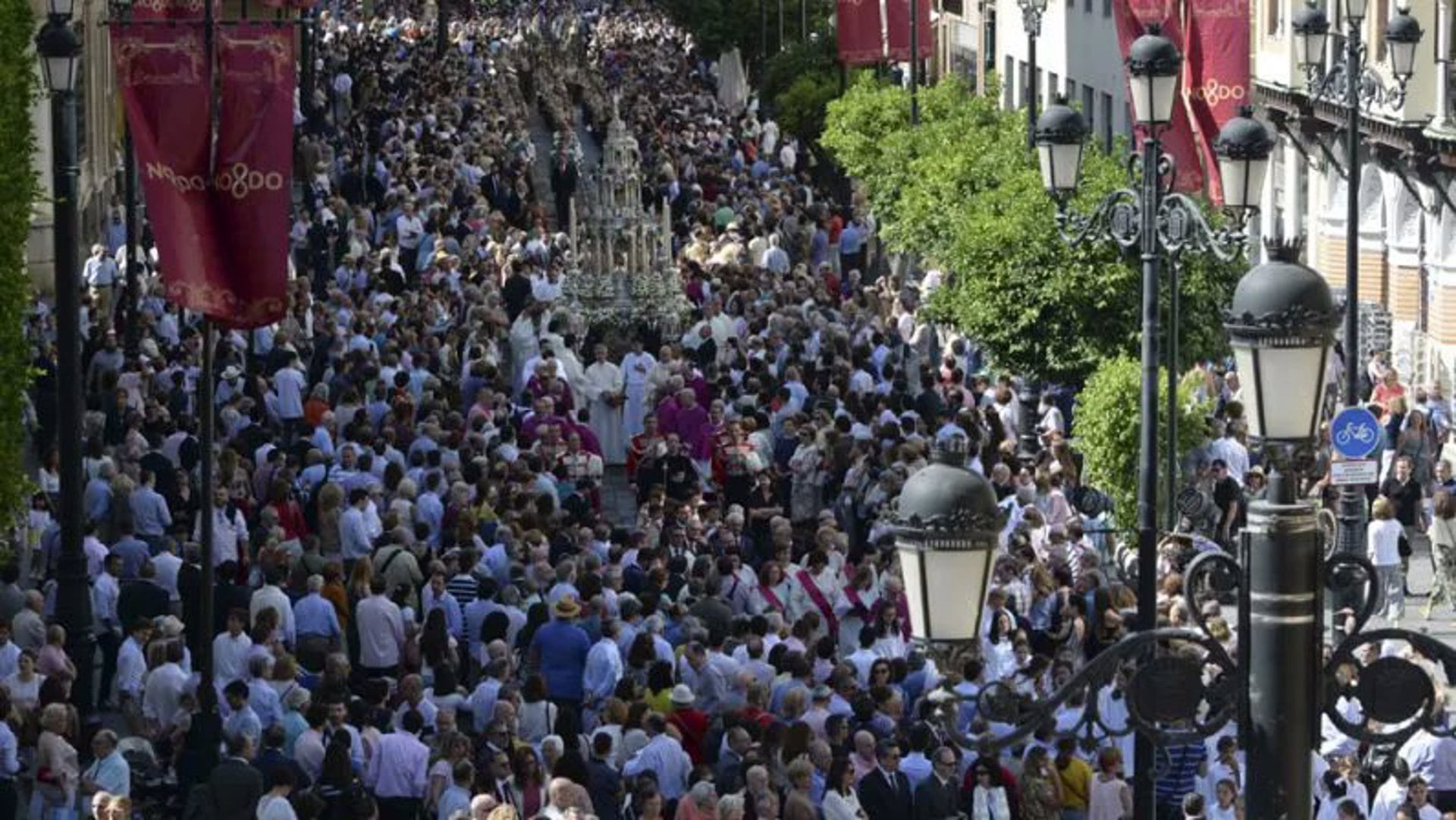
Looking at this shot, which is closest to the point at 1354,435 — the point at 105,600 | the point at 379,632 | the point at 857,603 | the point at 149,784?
the point at 857,603

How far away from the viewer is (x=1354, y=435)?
27.8 metres

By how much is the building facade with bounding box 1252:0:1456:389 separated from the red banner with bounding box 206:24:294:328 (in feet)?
56.1

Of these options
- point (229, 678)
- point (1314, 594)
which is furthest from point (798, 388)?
point (1314, 594)

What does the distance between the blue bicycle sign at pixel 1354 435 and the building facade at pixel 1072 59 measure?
2871 centimetres

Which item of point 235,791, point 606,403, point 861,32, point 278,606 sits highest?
point 861,32

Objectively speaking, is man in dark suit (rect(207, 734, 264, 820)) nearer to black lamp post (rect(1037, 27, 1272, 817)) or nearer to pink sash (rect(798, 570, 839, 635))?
black lamp post (rect(1037, 27, 1272, 817))

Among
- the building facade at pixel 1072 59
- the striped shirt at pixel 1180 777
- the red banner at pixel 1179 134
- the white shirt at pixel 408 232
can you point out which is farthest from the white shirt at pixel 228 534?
the building facade at pixel 1072 59

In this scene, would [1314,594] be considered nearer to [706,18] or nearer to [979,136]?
[979,136]

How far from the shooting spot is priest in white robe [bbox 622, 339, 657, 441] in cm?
3456

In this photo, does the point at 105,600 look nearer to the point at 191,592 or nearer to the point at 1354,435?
the point at 191,592

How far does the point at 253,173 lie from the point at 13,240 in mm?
5234

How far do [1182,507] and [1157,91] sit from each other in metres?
5.36

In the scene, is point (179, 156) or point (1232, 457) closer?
point (179, 156)

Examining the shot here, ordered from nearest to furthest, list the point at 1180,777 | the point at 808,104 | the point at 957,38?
the point at 1180,777 < the point at 808,104 < the point at 957,38
